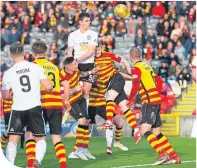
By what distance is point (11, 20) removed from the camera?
109 ft

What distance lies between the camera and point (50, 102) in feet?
45.5

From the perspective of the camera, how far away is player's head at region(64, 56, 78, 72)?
15.8 meters

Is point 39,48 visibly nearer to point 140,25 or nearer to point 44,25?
point 140,25

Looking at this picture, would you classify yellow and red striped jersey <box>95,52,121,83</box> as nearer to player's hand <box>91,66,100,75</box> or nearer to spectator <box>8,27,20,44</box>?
player's hand <box>91,66,100,75</box>

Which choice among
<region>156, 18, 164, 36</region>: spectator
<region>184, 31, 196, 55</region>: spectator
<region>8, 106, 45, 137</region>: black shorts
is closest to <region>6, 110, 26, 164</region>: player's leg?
<region>8, 106, 45, 137</region>: black shorts

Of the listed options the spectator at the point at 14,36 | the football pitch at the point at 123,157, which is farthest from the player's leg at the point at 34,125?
the spectator at the point at 14,36

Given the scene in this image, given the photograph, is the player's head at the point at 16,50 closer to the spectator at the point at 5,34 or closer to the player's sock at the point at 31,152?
the player's sock at the point at 31,152

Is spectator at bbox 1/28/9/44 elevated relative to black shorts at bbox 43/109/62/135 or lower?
lower

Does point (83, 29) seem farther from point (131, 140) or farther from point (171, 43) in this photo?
point (171, 43)

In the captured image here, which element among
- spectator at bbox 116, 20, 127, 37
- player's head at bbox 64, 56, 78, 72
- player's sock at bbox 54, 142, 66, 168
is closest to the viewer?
player's sock at bbox 54, 142, 66, 168

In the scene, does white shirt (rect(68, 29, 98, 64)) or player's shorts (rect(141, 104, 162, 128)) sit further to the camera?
white shirt (rect(68, 29, 98, 64))

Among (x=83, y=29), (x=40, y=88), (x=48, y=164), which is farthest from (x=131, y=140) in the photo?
(x=40, y=88)

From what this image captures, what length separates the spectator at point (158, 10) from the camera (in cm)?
3170

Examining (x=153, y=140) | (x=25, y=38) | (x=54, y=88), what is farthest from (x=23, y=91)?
(x=25, y=38)
